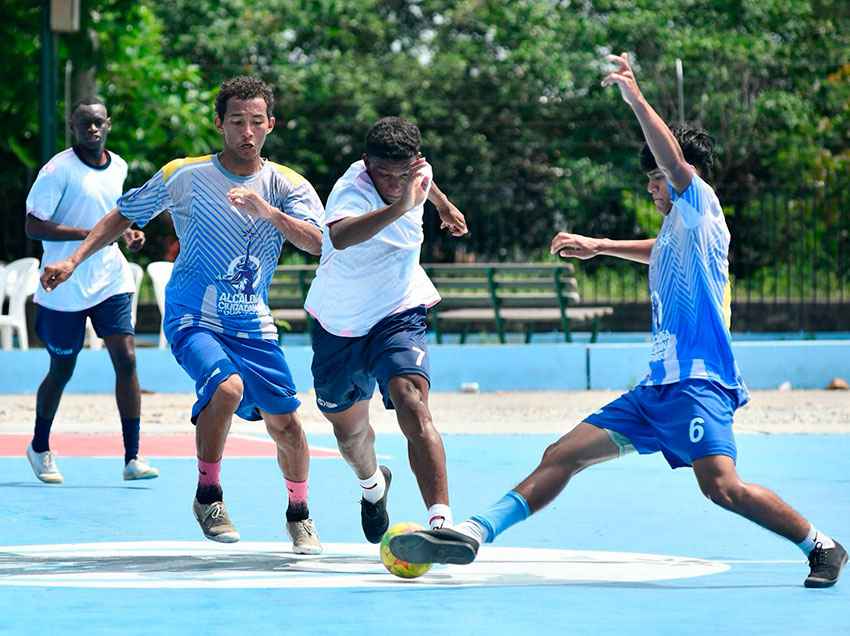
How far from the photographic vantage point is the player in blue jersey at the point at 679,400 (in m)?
6.82

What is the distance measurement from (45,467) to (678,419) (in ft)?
15.0

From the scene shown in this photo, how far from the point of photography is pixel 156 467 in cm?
1120

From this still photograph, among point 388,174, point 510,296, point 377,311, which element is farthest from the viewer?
point 510,296

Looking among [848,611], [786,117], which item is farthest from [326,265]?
[786,117]

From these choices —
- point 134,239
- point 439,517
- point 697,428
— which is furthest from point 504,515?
point 134,239

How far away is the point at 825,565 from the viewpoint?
6879 mm

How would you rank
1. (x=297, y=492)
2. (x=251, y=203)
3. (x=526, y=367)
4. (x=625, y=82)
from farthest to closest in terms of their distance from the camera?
1. (x=526, y=367)
2. (x=297, y=492)
3. (x=251, y=203)
4. (x=625, y=82)

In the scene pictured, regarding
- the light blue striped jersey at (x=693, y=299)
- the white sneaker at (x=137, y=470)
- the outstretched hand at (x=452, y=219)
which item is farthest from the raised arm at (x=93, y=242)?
the light blue striped jersey at (x=693, y=299)

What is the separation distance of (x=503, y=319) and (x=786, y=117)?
38.8 ft

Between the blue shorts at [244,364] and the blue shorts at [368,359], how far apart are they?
0.16 meters

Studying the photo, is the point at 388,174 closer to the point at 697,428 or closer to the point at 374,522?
the point at 374,522

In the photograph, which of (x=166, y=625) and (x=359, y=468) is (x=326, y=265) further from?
(x=166, y=625)

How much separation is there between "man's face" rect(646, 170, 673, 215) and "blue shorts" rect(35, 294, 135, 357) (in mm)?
4080

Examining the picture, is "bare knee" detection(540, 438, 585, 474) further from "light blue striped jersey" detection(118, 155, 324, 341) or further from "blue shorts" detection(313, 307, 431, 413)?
"light blue striped jersey" detection(118, 155, 324, 341)
